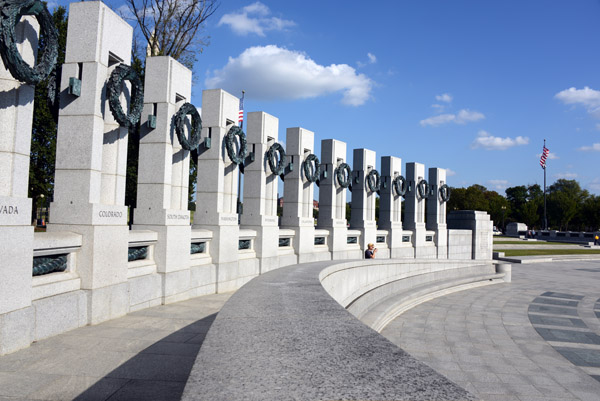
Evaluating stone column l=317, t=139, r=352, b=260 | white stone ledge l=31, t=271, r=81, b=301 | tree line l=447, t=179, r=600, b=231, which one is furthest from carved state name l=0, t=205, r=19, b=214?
tree line l=447, t=179, r=600, b=231

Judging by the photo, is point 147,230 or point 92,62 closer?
point 92,62

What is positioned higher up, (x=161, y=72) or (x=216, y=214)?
(x=161, y=72)

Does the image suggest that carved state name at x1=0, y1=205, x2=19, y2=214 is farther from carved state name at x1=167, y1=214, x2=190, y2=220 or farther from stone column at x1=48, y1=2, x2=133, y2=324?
carved state name at x1=167, y1=214, x2=190, y2=220

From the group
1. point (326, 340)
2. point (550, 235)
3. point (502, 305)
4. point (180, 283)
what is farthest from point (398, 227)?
point (550, 235)

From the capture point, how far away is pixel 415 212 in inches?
1017

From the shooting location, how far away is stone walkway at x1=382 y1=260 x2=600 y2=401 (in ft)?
27.0

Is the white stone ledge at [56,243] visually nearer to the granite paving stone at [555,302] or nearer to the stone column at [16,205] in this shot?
the stone column at [16,205]

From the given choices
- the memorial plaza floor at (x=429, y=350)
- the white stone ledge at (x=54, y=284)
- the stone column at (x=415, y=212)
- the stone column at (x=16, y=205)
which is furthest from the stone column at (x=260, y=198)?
the stone column at (x=415, y=212)

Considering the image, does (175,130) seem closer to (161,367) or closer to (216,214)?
(216,214)

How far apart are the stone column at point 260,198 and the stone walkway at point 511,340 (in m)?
4.48

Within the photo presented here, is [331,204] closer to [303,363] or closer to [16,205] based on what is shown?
[16,205]

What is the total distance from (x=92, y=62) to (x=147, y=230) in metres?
3.78

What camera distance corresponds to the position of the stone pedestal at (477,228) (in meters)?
31.4

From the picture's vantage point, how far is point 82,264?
785cm
